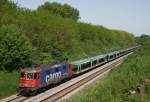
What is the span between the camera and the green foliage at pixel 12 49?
3869 centimetres

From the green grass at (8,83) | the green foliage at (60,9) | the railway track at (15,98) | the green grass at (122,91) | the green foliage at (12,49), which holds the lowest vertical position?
the railway track at (15,98)

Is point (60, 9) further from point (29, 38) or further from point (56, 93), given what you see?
point (56, 93)

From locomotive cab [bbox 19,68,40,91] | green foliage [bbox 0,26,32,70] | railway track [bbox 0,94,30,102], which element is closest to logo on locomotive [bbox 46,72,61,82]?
locomotive cab [bbox 19,68,40,91]

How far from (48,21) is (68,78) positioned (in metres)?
24.5

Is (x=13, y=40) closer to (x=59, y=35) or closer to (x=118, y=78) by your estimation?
(x=118, y=78)

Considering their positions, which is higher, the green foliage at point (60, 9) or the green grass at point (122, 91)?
the green foliage at point (60, 9)

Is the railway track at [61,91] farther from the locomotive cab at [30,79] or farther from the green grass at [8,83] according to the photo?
the green grass at [8,83]

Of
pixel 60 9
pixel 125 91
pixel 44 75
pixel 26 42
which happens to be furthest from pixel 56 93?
pixel 60 9

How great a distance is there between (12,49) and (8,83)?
5.39m

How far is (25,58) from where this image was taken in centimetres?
4169

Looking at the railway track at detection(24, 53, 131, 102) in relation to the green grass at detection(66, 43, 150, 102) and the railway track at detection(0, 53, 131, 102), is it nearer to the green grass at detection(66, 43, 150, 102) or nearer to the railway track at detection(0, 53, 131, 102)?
the railway track at detection(0, 53, 131, 102)

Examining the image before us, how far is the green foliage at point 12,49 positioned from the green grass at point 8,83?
1.29 meters

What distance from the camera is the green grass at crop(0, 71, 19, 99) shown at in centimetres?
3365

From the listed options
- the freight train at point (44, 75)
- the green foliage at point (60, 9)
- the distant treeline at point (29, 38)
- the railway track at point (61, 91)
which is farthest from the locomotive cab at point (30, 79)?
the green foliage at point (60, 9)
